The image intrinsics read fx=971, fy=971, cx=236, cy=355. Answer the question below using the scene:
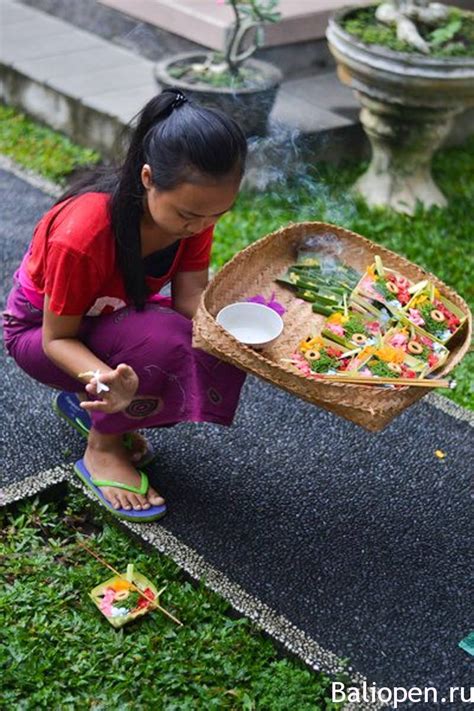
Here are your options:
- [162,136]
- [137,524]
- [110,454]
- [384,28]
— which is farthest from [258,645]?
[384,28]

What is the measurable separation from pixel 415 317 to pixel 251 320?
0.48 metres

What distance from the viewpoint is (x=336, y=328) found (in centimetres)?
282

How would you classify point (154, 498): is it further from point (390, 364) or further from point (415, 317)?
point (415, 317)

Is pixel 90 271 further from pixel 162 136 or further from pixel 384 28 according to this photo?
pixel 384 28

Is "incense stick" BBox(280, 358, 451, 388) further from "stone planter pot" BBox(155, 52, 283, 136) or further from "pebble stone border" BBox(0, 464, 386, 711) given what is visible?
"stone planter pot" BBox(155, 52, 283, 136)

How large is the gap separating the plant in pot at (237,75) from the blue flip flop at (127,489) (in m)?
2.52

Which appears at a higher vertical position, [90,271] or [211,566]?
[90,271]

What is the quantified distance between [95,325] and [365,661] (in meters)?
1.20

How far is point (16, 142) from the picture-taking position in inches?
225

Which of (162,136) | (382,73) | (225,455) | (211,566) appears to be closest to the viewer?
(162,136)

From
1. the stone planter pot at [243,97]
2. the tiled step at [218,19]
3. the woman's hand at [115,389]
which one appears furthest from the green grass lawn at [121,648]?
the tiled step at [218,19]

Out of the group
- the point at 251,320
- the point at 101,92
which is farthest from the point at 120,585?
the point at 101,92

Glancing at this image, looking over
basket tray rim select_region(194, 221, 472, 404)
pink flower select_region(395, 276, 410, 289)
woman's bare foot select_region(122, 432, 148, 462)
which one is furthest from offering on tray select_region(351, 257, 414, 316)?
woman's bare foot select_region(122, 432, 148, 462)

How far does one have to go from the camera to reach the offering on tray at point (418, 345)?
8.86 feet
